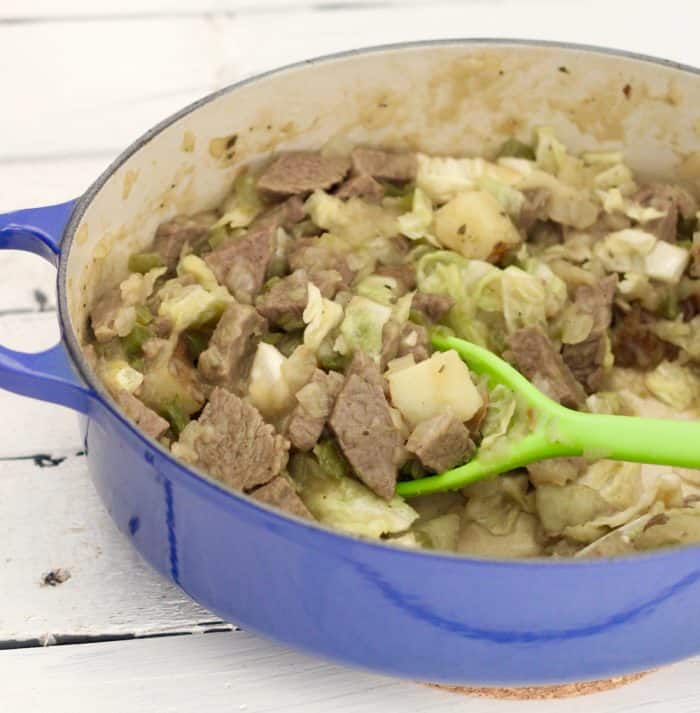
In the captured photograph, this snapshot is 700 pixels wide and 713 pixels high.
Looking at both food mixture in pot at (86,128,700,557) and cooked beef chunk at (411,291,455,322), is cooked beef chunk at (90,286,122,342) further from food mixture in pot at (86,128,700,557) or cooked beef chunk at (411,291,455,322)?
cooked beef chunk at (411,291,455,322)

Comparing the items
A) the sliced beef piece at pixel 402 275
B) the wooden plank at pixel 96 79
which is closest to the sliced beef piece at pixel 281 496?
the sliced beef piece at pixel 402 275

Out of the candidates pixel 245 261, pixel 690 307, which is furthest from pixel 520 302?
pixel 245 261

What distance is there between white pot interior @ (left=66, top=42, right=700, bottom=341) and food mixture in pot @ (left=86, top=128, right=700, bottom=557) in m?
0.04

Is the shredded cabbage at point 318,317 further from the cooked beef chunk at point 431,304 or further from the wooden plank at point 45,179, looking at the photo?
the wooden plank at point 45,179

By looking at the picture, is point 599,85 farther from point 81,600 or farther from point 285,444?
point 81,600

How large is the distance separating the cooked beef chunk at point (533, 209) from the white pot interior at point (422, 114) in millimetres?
177

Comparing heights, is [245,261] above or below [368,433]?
above

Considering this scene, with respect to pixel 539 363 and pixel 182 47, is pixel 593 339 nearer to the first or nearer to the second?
pixel 539 363

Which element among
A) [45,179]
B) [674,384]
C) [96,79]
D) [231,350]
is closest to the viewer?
[231,350]

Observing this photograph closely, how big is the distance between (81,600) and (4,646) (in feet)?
0.40

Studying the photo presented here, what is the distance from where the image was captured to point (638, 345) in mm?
2045

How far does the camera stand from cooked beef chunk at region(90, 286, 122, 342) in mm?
1740

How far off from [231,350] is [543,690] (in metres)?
0.65

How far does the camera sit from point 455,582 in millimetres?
1229
